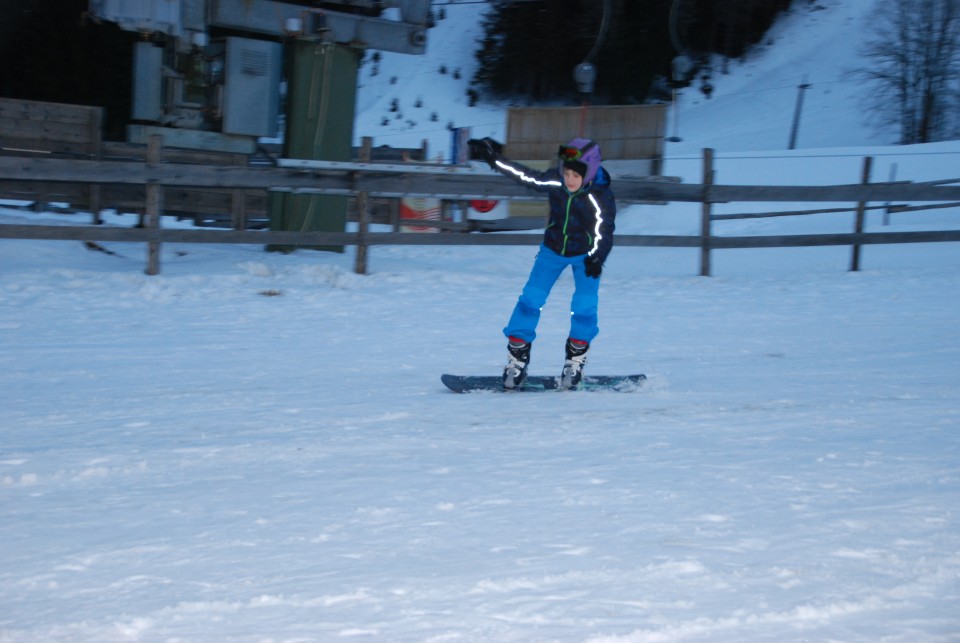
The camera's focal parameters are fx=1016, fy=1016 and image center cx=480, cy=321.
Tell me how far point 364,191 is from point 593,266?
17.0ft

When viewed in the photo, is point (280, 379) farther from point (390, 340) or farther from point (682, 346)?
point (682, 346)

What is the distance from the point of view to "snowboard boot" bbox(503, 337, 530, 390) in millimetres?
6113

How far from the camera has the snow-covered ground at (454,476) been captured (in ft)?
A: 9.33

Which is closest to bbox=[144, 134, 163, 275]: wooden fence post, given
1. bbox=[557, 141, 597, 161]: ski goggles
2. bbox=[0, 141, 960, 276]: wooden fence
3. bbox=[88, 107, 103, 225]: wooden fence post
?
bbox=[0, 141, 960, 276]: wooden fence

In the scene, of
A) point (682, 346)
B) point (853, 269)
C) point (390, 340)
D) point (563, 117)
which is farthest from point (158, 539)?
point (563, 117)

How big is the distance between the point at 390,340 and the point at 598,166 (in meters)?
2.56

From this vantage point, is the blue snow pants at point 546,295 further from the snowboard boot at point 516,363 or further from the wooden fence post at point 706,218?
the wooden fence post at point 706,218

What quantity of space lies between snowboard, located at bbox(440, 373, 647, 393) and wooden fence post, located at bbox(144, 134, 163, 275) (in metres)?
4.80

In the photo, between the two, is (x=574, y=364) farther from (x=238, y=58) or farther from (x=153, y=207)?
(x=238, y=58)

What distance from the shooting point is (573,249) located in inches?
239

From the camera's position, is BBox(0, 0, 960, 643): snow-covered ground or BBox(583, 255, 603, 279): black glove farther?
BBox(583, 255, 603, 279): black glove

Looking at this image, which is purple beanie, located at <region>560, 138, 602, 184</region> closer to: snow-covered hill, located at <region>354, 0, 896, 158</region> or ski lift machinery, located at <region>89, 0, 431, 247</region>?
ski lift machinery, located at <region>89, 0, 431, 247</region>

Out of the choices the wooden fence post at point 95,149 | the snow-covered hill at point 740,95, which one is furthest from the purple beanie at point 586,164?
the snow-covered hill at point 740,95

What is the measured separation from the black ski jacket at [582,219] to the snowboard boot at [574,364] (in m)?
0.54
